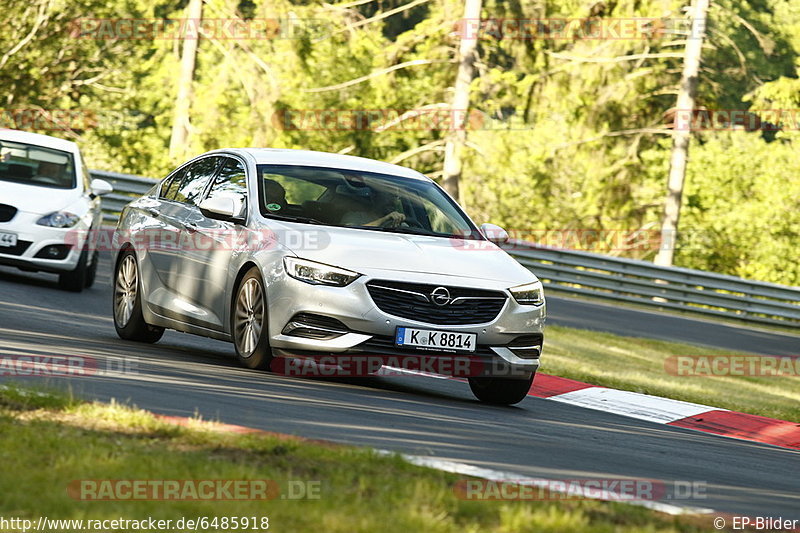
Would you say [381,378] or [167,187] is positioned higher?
[167,187]

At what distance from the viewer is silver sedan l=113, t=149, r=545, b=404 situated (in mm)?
9234

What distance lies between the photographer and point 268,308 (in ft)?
30.7

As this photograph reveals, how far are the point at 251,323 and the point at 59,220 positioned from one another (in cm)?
591

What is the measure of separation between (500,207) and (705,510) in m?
39.8

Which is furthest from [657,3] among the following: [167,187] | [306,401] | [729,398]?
[306,401]

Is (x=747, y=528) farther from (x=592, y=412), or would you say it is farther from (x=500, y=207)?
(x=500, y=207)

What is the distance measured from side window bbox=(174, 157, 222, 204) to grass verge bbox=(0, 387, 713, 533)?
4504mm

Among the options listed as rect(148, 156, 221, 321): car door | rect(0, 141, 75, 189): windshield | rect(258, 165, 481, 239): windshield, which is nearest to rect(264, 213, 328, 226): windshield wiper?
rect(258, 165, 481, 239): windshield

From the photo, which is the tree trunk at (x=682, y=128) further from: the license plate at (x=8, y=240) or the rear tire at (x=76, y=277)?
the license plate at (x=8, y=240)

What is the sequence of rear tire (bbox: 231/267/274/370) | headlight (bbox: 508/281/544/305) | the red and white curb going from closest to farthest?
rear tire (bbox: 231/267/274/370) < headlight (bbox: 508/281/544/305) < the red and white curb

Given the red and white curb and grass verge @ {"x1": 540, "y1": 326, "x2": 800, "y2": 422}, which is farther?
grass verge @ {"x1": 540, "y1": 326, "x2": 800, "y2": 422}

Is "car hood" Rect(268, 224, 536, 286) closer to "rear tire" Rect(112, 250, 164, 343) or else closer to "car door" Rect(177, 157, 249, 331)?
"car door" Rect(177, 157, 249, 331)

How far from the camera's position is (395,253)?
31.1 feet

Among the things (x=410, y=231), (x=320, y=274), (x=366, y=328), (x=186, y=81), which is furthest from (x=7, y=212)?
(x=186, y=81)
